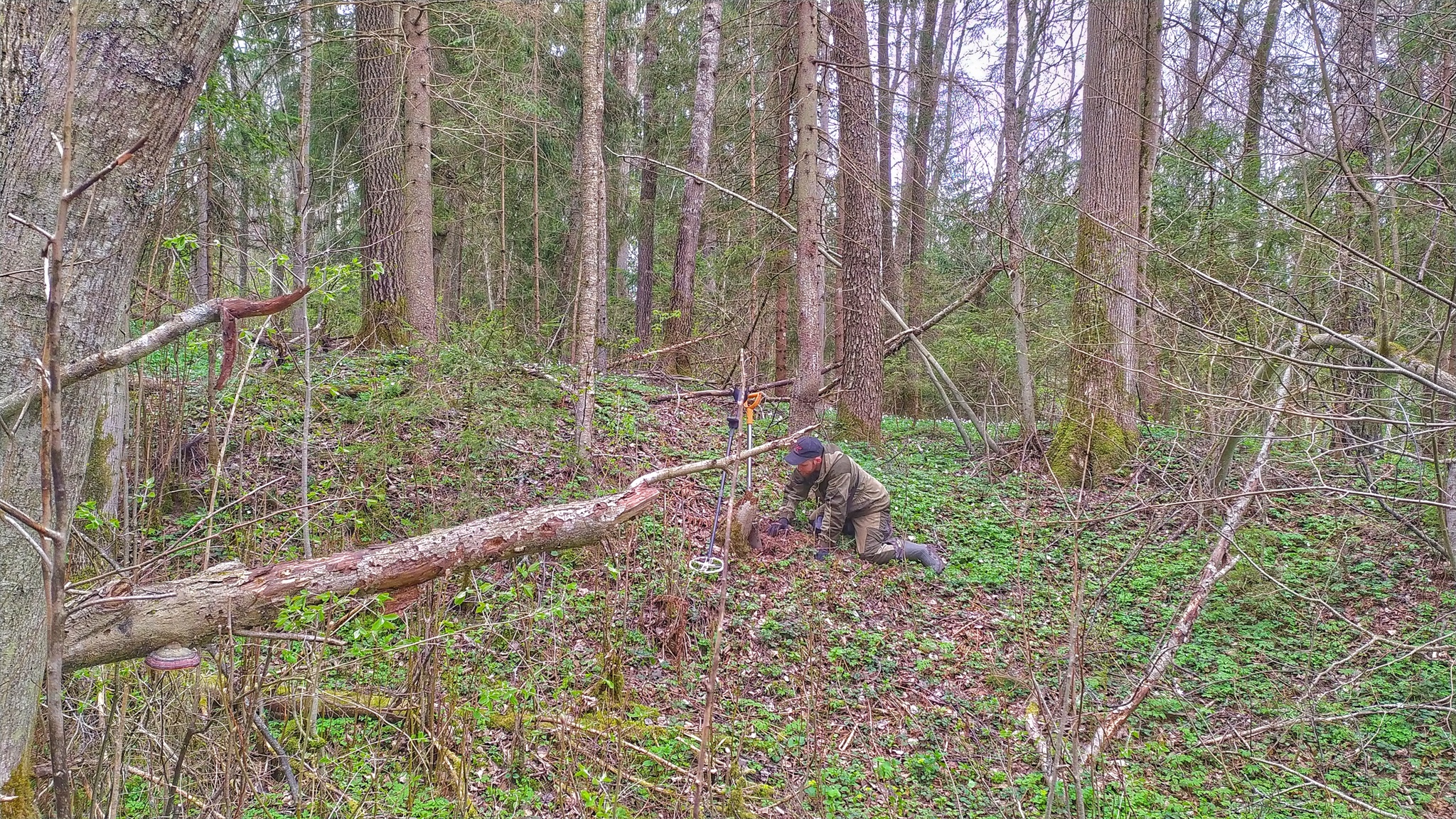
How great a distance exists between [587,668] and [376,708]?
1291 mm

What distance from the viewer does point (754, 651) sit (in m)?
5.41

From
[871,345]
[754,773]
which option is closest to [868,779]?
[754,773]

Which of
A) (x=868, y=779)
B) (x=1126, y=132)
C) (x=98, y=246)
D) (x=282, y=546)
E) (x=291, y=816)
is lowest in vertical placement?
(x=868, y=779)

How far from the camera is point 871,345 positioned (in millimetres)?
8875

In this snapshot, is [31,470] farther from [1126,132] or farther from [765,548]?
[1126,132]

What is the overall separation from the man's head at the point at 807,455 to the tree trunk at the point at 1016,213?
2.48m

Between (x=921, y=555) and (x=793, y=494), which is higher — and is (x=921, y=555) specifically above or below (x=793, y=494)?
below

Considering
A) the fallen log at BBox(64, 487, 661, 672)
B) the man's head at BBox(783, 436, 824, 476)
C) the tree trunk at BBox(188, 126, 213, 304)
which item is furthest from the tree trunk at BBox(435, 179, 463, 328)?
the fallen log at BBox(64, 487, 661, 672)

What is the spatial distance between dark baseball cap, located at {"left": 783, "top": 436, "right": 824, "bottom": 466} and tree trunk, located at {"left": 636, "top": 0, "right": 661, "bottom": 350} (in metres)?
8.39

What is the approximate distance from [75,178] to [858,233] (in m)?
7.98

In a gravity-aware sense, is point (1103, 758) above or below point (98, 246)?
below

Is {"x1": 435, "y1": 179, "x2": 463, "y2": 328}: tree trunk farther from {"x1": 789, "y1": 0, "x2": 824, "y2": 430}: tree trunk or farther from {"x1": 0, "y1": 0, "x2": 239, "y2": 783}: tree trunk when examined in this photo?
{"x1": 0, "y1": 0, "x2": 239, "y2": 783}: tree trunk

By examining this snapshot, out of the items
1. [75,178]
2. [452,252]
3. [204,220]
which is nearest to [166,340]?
[75,178]

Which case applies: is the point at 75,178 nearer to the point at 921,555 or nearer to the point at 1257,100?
the point at 921,555
